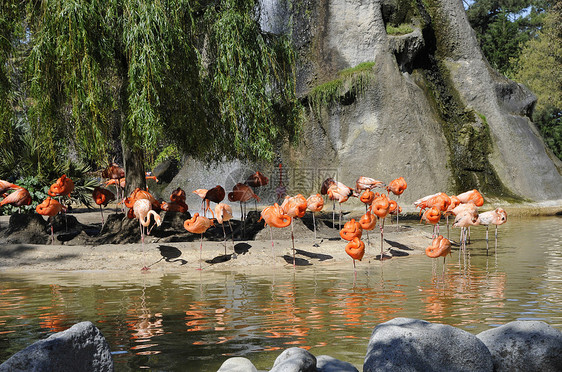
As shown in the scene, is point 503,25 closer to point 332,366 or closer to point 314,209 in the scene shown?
point 314,209

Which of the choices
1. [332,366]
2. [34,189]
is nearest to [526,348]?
[332,366]

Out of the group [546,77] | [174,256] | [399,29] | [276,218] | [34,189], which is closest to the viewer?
[276,218]

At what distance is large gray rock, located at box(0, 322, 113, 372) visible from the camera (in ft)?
10.1

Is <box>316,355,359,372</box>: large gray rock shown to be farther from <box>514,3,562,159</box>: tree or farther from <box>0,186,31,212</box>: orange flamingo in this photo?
<box>514,3,562,159</box>: tree

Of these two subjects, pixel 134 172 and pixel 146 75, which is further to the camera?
pixel 134 172

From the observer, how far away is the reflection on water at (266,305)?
14.6 ft

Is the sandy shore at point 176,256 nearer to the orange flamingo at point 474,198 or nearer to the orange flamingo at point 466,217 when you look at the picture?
the orange flamingo at point 466,217

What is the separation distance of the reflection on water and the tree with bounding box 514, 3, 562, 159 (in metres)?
28.6

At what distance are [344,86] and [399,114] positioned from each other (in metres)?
1.95

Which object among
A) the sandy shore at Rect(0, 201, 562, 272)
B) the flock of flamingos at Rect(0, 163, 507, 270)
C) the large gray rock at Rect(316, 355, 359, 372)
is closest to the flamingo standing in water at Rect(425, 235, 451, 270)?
the flock of flamingos at Rect(0, 163, 507, 270)

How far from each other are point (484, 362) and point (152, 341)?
94.3 inches

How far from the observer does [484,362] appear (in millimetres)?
3572

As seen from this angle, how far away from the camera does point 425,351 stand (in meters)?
3.51

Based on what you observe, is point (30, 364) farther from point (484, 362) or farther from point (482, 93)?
point (482, 93)
